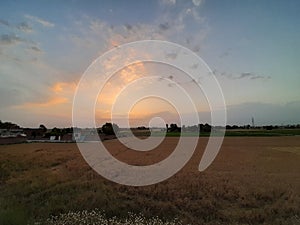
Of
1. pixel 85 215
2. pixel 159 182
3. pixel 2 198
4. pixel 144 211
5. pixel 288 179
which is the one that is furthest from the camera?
pixel 288 179

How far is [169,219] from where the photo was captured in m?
9.02

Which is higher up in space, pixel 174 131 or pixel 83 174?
pixel 174 131

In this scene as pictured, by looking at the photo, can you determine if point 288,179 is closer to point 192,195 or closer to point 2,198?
point 192,195

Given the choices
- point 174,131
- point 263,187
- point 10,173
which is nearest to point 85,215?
point 263,187

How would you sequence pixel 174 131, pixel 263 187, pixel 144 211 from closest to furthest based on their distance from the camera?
1. pixel 144 211
2. pixel 263 187
3. pixel 174 131

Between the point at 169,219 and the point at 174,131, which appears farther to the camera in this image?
the point at 174,131

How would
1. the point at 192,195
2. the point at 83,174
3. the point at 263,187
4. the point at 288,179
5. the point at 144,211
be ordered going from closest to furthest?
the point at 144,211 → the point at 192,195 → the point at 263,187 → the point at 288,179 → the point at 83,174

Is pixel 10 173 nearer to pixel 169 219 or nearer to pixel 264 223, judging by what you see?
pixel 169 219

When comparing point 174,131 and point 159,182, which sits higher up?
point 174,131

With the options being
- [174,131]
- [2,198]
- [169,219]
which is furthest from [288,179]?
[174,131]

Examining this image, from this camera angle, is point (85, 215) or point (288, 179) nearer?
point (85, 215)

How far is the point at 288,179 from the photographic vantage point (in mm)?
14914

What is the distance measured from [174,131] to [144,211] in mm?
69251

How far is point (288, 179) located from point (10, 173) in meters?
14.2
